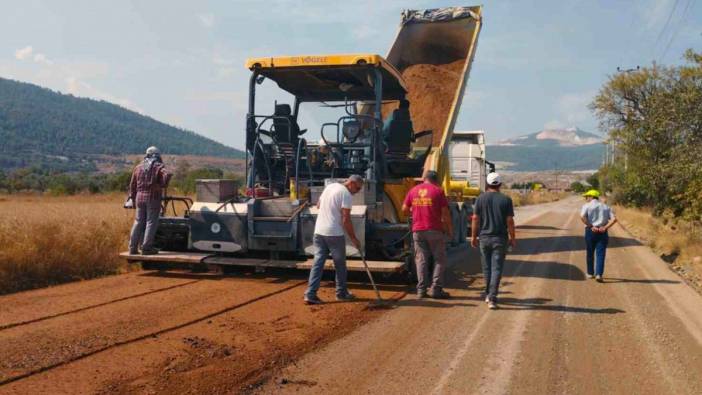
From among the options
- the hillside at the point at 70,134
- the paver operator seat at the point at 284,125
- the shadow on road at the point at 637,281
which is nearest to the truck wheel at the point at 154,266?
the paver operator seat at the point at 284,125

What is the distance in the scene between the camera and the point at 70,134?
15300 cm

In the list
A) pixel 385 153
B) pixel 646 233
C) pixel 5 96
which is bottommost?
pixel 646 233

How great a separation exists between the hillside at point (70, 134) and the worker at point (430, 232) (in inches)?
4485

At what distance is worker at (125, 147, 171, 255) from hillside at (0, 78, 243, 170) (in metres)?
111

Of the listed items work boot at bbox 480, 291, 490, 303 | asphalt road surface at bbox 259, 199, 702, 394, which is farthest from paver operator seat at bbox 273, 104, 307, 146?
work boot at bbox 480, 291, 490, 303

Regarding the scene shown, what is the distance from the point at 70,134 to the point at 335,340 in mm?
162776

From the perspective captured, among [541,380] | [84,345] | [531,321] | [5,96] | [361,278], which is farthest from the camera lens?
[5,96]

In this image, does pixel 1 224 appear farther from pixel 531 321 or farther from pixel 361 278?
pixel 531 321

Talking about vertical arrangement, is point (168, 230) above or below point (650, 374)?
above

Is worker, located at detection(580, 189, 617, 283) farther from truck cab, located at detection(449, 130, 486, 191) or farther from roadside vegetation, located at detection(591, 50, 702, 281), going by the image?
truck cab, located at detection(449, 130, 486, 191)

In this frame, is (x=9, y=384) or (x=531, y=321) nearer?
(x=9, y=384)

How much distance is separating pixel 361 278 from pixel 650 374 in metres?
4.61

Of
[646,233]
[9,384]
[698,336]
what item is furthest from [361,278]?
[646,233]

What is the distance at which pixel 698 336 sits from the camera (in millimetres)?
6254
